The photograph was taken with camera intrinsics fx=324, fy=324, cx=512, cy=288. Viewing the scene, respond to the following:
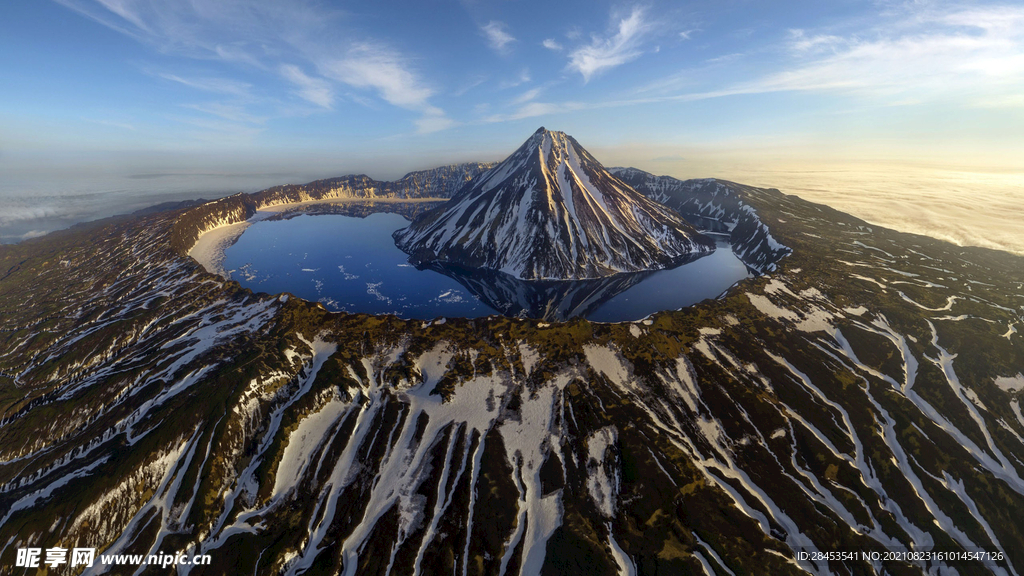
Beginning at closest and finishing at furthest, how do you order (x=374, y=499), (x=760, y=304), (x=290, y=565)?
(x=290, y=565) → (x=374, y=499) → (x=760, y=304)

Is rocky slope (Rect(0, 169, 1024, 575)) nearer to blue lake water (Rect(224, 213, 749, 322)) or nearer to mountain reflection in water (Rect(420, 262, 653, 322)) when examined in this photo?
blue lake water (Rect(224, 213, 749, 322))

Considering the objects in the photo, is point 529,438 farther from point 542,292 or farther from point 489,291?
point 489,291

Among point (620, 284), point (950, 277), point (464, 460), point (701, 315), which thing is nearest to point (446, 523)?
point (464, 460)

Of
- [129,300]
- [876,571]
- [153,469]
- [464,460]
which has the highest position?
[129,300]

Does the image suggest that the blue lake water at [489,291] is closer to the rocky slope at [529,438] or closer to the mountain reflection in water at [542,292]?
the mountain reflection in water at [542,292]

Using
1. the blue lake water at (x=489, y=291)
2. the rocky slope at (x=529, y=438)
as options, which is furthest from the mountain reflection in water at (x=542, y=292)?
the rocky slope at (x=529, y=438)

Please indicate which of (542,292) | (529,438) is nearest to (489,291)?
(542,292)

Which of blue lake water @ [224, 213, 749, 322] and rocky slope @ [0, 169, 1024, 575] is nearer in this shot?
rocky slope @ [0, 169, 1024, 575]

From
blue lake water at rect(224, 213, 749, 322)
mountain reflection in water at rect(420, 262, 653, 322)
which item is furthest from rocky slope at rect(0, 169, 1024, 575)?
mountain reflection in water at rect(420, 262, 653, 322)

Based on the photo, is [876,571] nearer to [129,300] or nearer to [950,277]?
[950,277]
